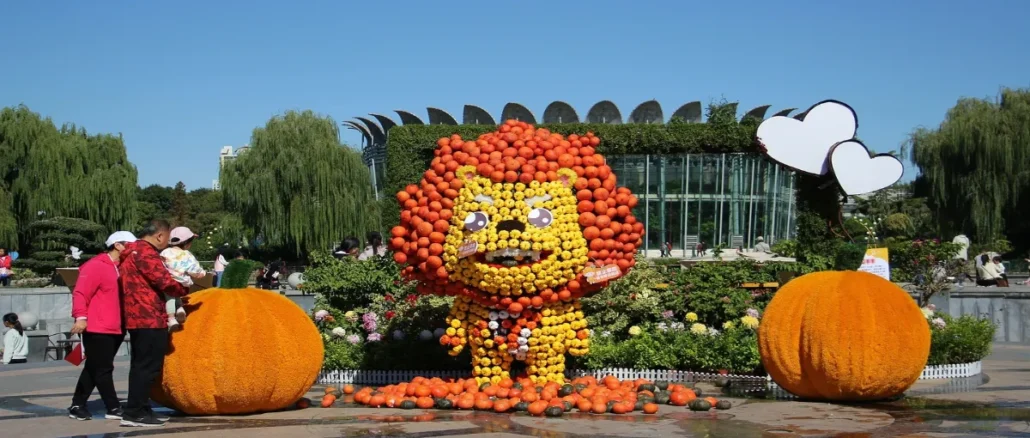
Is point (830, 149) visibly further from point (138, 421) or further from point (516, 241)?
point (138, 421)

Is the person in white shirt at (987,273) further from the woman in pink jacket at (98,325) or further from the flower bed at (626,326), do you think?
the woman in pink jacket at (98,325)

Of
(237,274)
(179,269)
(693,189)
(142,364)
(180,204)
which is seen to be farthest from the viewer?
(180,204)

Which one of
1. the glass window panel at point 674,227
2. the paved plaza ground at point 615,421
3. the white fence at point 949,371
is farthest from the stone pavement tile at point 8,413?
the glass window panel at point 674,227

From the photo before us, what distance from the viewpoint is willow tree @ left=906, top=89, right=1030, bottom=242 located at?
36.5m

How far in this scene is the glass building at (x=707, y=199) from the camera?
143ft

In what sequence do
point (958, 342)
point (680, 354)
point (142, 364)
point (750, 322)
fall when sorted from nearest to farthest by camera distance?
point (142, 364), point (680, 354), point (958, 342), point (750, 322)

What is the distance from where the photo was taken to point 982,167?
3678cm

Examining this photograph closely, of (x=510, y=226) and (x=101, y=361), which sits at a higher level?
(x=510, y=226)

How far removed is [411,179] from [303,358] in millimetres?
18067

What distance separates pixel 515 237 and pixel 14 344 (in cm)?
980

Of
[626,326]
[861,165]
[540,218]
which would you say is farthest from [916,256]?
[540,218]

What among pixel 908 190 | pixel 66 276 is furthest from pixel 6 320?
pixel 908 190

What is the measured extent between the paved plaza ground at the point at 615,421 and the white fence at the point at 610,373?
92cm

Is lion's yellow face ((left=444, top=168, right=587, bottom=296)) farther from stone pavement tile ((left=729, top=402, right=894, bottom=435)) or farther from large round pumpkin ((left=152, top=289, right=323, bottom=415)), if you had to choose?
stone pavement tile ((left=729, top=402, right=894, bottom=435))
